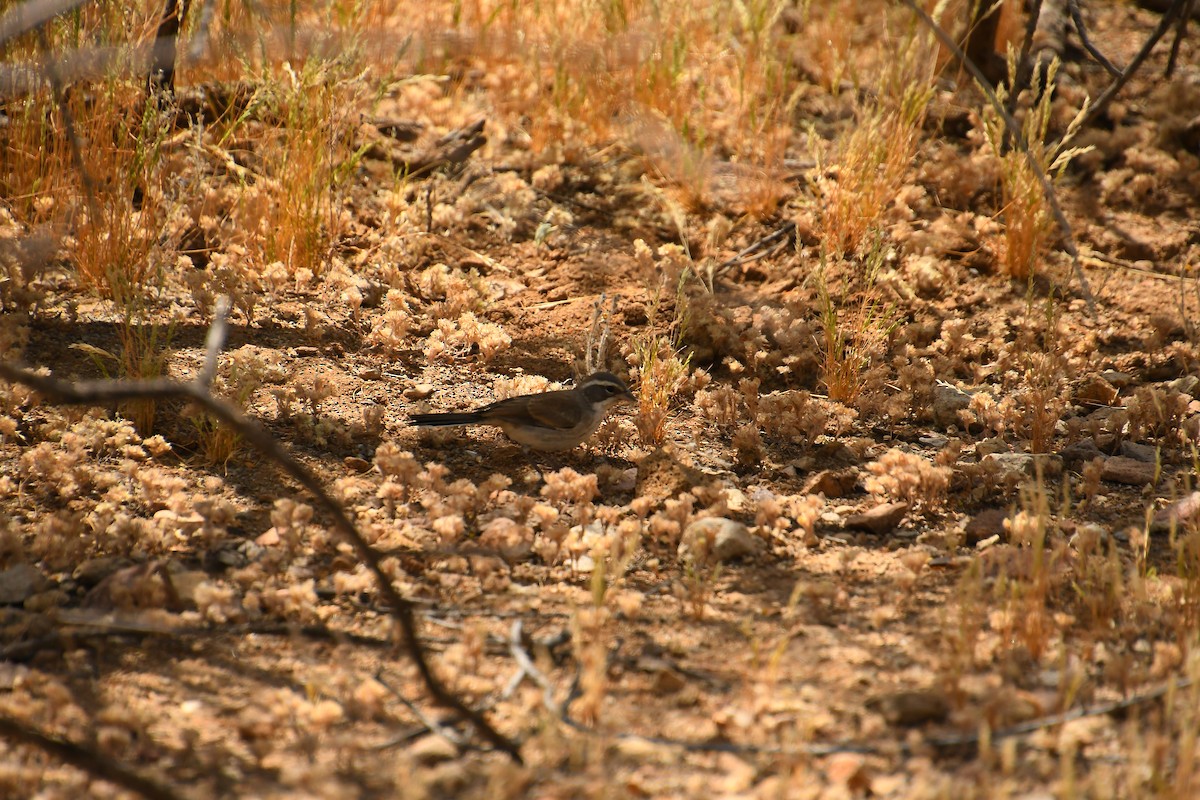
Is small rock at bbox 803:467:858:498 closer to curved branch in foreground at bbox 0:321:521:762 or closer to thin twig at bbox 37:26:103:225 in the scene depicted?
curved branch in foreground at bbox 0:321:521:762

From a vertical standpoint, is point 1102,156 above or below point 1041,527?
above

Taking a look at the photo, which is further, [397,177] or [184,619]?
[397,177]

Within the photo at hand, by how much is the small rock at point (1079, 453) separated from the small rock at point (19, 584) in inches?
189

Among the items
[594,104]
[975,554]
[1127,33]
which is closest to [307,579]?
[975,554]

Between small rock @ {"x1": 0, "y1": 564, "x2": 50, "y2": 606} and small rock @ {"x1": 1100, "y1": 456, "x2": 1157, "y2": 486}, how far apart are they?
4.78 meters

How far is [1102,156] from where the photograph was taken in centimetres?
827

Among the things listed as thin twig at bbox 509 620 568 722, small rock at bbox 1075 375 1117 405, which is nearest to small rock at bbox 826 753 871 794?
thin twig at bbox 509 620 568 722

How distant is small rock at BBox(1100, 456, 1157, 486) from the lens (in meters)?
5.32

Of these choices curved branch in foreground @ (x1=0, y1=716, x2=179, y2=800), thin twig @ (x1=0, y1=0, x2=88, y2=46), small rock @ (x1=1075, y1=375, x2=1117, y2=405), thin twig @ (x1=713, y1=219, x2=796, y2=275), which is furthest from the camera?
thin twig @ (x1=713, y1=219, x2=796, y2=275)

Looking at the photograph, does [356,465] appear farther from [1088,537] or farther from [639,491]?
[1088,537]

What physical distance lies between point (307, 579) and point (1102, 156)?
22.6 ft

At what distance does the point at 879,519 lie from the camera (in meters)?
4.99

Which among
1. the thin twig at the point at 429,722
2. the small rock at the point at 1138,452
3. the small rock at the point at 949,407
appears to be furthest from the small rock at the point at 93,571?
the small rock at the point at 1138,452

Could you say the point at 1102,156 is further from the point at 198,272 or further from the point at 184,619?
the point at 184,619
